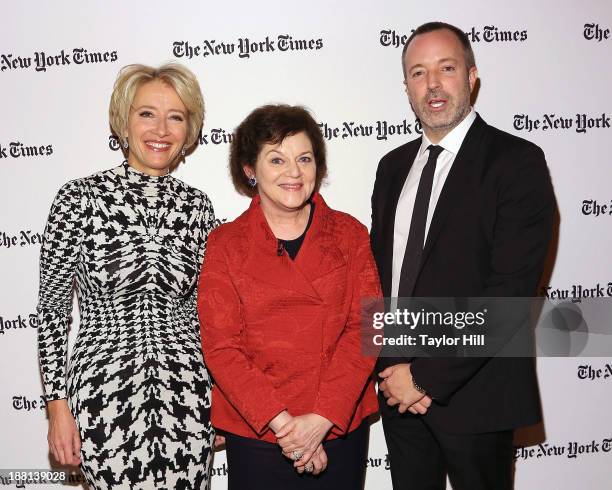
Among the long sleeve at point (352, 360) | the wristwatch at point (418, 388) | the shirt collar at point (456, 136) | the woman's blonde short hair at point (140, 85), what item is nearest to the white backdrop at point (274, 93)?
the woman's blonde short hair at point (140, 85)

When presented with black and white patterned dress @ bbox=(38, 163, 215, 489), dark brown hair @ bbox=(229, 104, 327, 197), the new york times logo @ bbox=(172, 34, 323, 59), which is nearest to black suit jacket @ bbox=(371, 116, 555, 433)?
dark brown hair @ bbox=(229, 104, 327, 197)

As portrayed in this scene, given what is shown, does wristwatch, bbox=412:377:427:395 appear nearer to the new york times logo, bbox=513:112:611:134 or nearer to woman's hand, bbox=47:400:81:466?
woman's hand, bbox=47:400:81:466

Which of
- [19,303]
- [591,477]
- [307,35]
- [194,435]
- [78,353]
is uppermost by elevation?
[307,35]

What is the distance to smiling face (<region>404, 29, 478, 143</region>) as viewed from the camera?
2084mm

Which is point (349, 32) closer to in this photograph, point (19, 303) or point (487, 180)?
point (487, 180)

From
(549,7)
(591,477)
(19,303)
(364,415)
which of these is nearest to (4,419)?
(19,303)

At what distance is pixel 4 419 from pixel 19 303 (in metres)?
0.56

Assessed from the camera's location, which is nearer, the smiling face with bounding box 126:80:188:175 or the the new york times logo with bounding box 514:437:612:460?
the smiling face with bounding box 126:80:188:175

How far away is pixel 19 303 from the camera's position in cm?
269

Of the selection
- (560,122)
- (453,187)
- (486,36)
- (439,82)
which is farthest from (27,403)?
(560,122)

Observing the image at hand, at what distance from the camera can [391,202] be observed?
2225 millimetres

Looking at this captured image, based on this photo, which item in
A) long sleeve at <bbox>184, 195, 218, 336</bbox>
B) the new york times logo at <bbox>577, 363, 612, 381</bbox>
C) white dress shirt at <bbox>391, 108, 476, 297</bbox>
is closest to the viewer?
white dress shirt at <bbox>391, 108, 476, 297</bbox>

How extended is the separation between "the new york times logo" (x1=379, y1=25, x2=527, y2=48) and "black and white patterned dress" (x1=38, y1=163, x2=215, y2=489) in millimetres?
1217

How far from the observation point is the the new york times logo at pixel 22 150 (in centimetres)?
264
